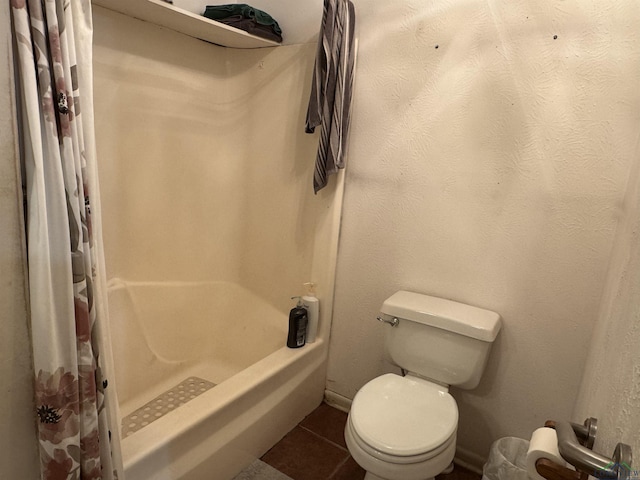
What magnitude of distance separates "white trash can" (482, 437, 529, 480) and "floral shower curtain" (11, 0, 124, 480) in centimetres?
129

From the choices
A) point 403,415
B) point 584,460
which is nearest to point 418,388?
point 403,415

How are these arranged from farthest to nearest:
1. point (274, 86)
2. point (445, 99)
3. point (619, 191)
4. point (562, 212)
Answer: point (274, 86)
point (445, 99)
point (562, 212)
point (619, 191)

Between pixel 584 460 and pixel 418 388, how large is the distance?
1.05 metres

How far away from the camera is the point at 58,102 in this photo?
85 centimetres

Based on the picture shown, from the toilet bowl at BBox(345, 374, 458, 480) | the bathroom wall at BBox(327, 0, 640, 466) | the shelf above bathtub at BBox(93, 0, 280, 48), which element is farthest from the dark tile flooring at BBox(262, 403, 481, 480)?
the shelf above bathtub at BBox(93, 0, 280, 48)

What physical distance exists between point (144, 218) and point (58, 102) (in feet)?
3.47

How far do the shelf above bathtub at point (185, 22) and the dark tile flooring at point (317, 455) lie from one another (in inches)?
73.9

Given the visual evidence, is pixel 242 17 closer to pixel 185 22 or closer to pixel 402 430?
pixel 185 22

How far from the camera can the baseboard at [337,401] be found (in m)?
2.10

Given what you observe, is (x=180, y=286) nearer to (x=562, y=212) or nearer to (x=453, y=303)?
(x=453, y=303)

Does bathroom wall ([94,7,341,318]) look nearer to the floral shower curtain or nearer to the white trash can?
the floral shower curtain

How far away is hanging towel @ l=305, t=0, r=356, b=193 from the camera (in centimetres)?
164

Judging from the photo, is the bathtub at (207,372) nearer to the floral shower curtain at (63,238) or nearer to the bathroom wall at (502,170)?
the floral shower curtain at (63,238)

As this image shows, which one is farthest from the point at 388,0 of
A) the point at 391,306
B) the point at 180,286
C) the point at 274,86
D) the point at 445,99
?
the point at 180,286
